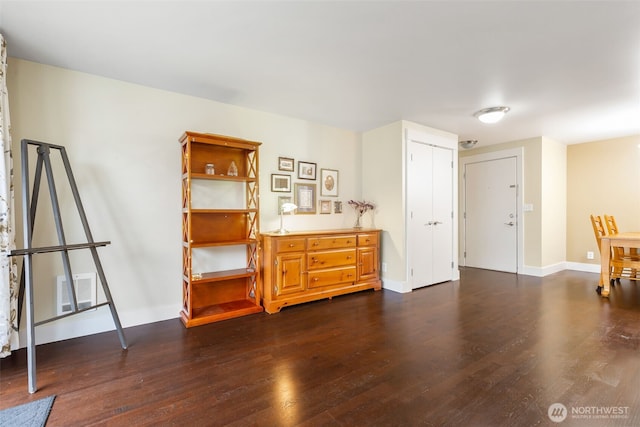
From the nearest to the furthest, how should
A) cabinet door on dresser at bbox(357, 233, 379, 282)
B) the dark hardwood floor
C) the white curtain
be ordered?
the dark hardwood floor
the white curtain
cabinet door on dresser at bbox(357, 233, 379, 282)

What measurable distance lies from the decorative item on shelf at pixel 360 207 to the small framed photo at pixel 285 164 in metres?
1.10

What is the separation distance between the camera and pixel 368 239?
3992 millimetres

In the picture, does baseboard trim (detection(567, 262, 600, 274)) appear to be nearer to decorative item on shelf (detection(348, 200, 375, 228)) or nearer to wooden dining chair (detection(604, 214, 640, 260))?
wooden dining chair (detection(604, 214, 640, 260))

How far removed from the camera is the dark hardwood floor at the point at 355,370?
1.56 m

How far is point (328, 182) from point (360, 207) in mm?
650

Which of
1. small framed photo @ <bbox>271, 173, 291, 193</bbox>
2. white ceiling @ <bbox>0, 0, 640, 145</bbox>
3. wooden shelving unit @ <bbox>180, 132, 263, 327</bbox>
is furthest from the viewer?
small framed photo @ <bbox>271, 173, 291, 193</bbox>

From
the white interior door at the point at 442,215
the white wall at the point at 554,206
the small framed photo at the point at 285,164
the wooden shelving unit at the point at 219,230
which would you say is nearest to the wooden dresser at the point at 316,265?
the wooden shelving unit at the point at 219,230

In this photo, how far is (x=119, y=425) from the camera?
4.87ft

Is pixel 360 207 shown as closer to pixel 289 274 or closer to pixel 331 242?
pixel 331 242

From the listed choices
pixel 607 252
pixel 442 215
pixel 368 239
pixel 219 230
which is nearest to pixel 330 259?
pixel 368 239

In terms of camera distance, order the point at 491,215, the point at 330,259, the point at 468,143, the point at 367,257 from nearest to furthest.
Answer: the point at 330,259, the point at 367,257, the point at 468,143, the point at 491,215

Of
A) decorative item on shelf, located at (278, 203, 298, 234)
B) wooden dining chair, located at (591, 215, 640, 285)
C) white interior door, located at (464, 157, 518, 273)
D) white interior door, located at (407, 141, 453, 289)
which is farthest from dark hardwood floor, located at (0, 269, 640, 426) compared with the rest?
white interior door, located at (464, 157, 518, 273)

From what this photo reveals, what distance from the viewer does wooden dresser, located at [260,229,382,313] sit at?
3230 mm

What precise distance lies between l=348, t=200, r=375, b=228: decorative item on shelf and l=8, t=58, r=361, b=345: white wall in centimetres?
198
